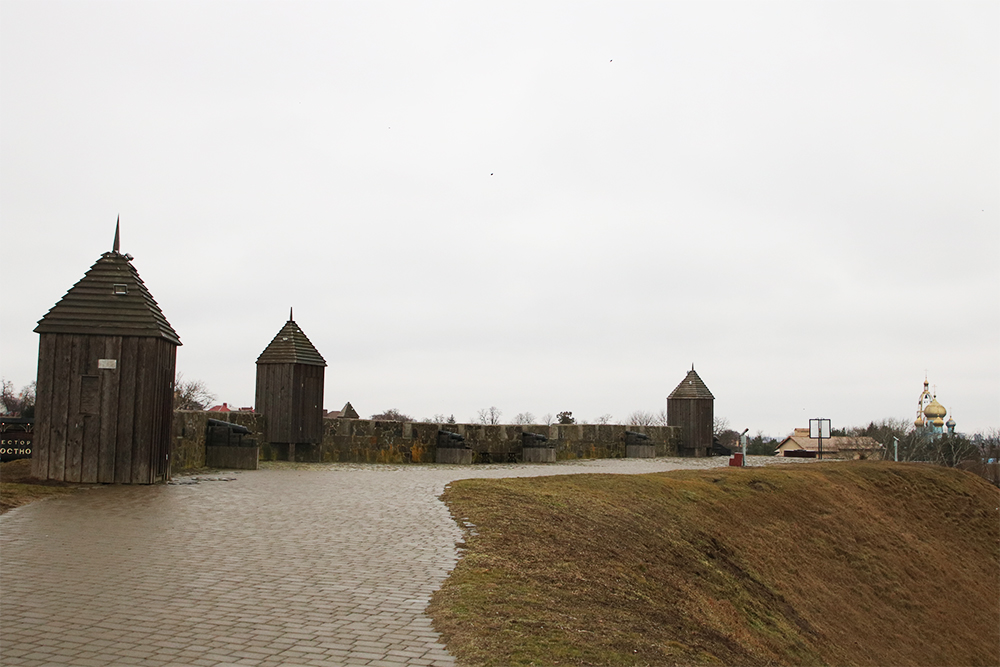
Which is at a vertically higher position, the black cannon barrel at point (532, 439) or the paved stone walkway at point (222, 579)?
the black cannon barrel at point (532, 439)

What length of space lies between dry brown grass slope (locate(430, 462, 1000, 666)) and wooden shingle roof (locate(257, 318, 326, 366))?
866cm

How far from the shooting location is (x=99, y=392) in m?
A: 13.9

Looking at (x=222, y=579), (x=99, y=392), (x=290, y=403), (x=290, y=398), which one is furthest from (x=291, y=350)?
(x=222, y=579)

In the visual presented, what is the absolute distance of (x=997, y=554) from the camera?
88.7ft

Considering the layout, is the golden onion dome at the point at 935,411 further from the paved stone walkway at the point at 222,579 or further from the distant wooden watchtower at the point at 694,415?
the paved stone walkway at the point at 222,579

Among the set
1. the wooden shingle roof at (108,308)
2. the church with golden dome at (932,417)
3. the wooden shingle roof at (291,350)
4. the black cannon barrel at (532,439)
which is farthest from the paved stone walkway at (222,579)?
the church with golden dome at (932,417)

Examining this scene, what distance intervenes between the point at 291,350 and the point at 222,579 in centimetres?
1522

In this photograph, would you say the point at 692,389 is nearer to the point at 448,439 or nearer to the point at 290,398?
the point at 448,439

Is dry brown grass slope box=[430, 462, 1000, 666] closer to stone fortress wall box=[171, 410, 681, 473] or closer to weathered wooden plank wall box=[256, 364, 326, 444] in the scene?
stone fortress wall box=[171, 410, 681, 473]

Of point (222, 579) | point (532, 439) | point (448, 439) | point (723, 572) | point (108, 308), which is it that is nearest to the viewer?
point (222, 579)

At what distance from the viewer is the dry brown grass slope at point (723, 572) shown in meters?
6.40

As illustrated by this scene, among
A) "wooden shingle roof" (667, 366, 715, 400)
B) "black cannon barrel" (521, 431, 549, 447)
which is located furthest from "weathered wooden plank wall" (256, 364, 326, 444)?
"wooden shingle roof" (667, 366, 715, 400)

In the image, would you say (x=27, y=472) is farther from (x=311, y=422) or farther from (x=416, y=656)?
(x=416, y=656)

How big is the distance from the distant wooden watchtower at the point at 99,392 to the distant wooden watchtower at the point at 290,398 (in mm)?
7209
